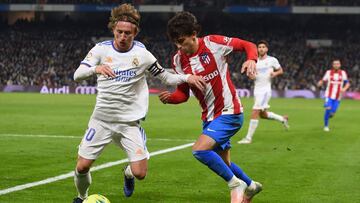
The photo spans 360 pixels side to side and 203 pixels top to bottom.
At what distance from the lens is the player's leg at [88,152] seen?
27.5 ft

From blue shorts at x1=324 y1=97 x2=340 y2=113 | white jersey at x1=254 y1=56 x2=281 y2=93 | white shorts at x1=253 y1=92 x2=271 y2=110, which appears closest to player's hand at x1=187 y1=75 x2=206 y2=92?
white shorts at x1=253 y1=92 x2=271 y2=110

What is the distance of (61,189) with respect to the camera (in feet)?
32.1

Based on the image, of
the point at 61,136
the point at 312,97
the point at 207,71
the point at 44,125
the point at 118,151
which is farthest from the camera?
the point at 312,97

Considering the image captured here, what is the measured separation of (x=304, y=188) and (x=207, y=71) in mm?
2737

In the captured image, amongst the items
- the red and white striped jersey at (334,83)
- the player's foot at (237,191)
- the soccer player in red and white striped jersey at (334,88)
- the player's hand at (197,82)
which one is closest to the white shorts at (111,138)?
the player's hand at (197,82)

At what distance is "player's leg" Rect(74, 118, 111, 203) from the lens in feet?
27.5

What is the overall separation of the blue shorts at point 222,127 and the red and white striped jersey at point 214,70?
0.22 feet

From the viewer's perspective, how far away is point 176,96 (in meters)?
8.71

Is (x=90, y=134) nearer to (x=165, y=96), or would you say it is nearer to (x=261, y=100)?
(x=165, y=96)

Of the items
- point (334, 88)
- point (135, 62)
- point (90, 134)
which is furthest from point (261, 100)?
point (90, 134)

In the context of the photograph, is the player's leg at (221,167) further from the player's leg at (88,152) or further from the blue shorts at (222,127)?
the player's leg at (88,152)

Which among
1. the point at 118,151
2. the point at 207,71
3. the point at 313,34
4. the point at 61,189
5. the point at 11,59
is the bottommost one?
the point at 11,59

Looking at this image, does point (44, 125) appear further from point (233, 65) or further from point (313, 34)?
point (313, 34)

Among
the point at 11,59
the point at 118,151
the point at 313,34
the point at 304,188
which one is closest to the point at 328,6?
the point at 313,34
